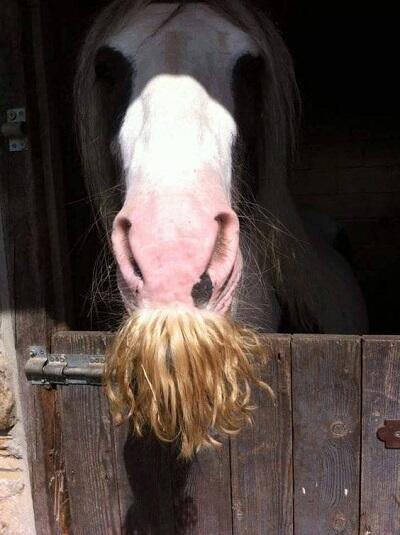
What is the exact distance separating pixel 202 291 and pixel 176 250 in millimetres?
84

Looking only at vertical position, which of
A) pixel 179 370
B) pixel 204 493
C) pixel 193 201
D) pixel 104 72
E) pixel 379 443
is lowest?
pixel 204 493

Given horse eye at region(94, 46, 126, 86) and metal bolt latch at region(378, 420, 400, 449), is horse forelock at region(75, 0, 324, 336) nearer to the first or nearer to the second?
horse eye at region(94, 46, 126, 86)

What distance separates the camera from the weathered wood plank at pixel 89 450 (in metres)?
1.25

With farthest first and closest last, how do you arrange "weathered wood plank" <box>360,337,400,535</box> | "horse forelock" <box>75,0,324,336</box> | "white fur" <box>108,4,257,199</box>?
Result: "horse forelock" <box>75,0,324,336</box> → "weathered wood plank" <box>360,337,400,535</box> → "white fur" <box>108,4,257,199</box>

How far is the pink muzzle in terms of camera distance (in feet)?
2.75

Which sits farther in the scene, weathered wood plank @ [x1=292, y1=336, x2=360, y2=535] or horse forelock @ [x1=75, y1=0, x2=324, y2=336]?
horse forelock @ [x1=75, y1=0, x2=324, y2=336]

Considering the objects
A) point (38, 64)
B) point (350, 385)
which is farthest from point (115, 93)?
point (350, 385)

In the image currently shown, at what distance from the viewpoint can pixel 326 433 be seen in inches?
45.2

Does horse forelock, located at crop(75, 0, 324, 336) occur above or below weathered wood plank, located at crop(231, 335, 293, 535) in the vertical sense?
above

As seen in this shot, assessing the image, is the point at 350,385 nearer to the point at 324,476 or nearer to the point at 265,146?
the point at 324,476

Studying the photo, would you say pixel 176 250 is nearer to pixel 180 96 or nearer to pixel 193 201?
pixel 193 201

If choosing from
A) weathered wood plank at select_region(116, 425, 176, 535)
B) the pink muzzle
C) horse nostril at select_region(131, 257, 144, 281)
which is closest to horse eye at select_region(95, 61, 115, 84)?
the pink muzzle

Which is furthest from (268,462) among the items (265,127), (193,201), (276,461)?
(265,127)

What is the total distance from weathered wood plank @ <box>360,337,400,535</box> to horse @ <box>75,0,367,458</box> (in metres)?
0.25
